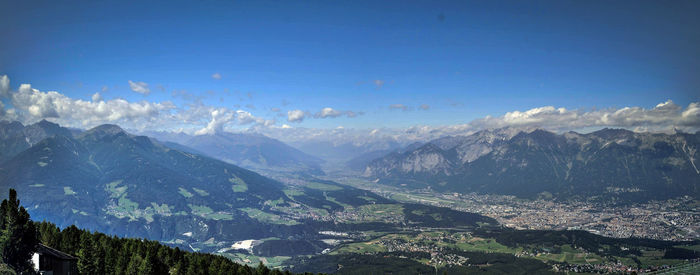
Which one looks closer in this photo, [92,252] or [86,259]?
[86,259]

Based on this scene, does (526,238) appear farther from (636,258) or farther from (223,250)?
(223,250)

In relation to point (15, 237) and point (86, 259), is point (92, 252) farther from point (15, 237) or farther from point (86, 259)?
point (15, 237)

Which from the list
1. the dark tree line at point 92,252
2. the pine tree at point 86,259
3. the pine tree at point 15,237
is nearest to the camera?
the pine tree at point 15,237

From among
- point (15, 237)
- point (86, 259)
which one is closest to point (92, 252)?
point (86, 259)

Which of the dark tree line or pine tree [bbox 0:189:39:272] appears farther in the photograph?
the dark tree line

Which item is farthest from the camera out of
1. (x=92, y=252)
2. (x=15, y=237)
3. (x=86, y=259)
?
(x=92, y=252)

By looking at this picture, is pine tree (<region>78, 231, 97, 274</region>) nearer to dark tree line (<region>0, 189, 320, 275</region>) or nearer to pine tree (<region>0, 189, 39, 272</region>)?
dark tree line (<region>0, 189, 320, 275</region>)

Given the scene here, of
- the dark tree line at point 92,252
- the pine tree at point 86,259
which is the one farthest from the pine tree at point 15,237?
the pine tree at point 86,259

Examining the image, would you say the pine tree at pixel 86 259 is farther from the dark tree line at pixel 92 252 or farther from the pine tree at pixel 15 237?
the pine tree at pixel 15 237

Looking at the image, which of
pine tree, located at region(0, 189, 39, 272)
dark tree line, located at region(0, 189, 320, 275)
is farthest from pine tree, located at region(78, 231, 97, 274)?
pine tree, located at region(0, 189, 39, 272)
